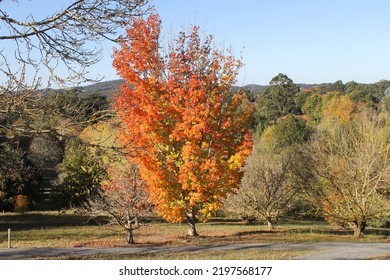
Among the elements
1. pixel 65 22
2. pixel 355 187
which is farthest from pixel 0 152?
pixel 355 187

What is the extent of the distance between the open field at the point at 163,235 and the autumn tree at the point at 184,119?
8.25ft

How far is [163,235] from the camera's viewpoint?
74.9 ft

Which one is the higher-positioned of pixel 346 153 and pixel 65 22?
pixel 65 22

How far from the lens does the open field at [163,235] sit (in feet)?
45.1

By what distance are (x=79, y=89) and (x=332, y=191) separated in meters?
19.1

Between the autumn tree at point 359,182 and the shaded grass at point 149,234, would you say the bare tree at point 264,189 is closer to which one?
the shaded grass at point 149,234

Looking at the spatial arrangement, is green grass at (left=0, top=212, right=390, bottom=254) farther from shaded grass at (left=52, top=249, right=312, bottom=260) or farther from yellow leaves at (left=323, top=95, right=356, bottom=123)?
yellow leaves at (left=323, top=95, right=356, bottom=123)

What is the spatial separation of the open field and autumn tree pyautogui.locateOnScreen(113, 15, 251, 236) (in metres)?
2.51

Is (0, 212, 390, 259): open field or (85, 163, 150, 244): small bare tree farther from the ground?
(85, 163, 150, 244): small bare tree

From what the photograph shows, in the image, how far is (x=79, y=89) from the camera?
7.45 m

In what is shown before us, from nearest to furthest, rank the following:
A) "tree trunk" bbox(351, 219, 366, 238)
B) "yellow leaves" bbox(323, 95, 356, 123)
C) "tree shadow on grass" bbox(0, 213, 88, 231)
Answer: "tree trunk" bbox(351, 219, 366, 238)
"tree shadow on grass" bbox(0, 213, 88, 231)
"yellow leaves" bbox(323, 95, 356, 123)

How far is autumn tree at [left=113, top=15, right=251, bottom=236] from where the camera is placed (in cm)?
1548

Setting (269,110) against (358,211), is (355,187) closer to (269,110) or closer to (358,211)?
(358,211)

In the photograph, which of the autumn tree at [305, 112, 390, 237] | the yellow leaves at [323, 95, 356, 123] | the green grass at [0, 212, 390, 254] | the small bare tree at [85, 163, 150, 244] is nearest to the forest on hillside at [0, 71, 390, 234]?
the autumn tree at [305, 112, 390, 237]
